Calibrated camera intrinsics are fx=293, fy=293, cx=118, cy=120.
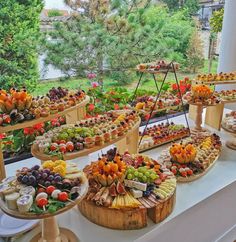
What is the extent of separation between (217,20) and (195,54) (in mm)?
538

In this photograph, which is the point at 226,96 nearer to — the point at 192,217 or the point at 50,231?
the point at 192,217

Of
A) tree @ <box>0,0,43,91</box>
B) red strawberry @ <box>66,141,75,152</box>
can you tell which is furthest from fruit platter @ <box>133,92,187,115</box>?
tree @ <box>0,0,43,91</box>

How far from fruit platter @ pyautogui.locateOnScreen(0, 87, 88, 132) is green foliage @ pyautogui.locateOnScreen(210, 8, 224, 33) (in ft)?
8.44

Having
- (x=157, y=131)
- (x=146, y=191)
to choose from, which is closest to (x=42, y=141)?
(x=146, y=191)

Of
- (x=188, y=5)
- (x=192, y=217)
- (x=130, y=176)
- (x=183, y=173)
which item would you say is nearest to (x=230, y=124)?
(x=183, y=173)

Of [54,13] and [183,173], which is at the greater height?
[54,13]

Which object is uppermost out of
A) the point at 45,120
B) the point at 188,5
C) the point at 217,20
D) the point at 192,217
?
the point at 188,5

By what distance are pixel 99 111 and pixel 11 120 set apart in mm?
1351

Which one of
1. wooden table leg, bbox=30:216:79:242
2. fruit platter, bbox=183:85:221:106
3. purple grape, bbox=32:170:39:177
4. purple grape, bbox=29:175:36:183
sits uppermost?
fruit platter, bbox=183:85:221:106

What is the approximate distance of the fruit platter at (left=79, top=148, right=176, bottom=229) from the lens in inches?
54.4

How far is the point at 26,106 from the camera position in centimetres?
151

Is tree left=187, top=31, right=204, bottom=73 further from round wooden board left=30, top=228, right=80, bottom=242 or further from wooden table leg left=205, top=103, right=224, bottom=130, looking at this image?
round wooden board left=30, top=228, right=80, bottom=242

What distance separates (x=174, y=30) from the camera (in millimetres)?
3760

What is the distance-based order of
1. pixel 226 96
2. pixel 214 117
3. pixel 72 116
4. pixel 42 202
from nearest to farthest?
pixel 42 202 < pixel 72 116 < pixel 226 96 < pixel 214 117
